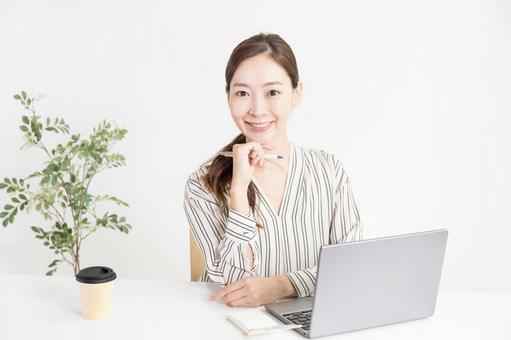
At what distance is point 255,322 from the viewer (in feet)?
5.11

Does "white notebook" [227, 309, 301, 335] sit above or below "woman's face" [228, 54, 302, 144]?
below

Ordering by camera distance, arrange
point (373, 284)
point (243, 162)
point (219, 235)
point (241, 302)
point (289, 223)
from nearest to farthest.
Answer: point (373, 284) < point (241, 302) < point (243, 162) < point (219, 235) < point (289, 223)

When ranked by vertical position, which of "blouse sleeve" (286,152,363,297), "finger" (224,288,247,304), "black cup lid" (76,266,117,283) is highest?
"blouse sleeve" (286,152,363,297)

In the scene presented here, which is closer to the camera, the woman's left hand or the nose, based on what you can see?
the woman's left hand

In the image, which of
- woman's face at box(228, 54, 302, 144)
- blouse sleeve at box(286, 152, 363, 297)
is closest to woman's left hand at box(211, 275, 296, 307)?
blouse sleeve at box(286, 152, 363, 297)

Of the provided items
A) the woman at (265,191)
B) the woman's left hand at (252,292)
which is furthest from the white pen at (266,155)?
the woman's left hand at (252,292)

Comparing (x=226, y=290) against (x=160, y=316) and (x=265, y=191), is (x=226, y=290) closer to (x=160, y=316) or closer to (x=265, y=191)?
(x=160, y=316)

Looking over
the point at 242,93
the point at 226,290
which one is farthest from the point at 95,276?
the point at 242,93

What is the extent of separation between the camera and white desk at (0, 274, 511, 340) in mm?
1510

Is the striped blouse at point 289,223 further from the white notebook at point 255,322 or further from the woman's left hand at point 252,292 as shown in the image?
the white notebook at point 255,322

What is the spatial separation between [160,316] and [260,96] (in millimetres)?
829

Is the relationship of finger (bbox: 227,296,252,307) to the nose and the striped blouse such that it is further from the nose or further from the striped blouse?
the nose

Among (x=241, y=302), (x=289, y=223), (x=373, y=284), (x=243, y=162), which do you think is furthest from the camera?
(x=289, y=223)

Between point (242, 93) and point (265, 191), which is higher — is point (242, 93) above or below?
above
